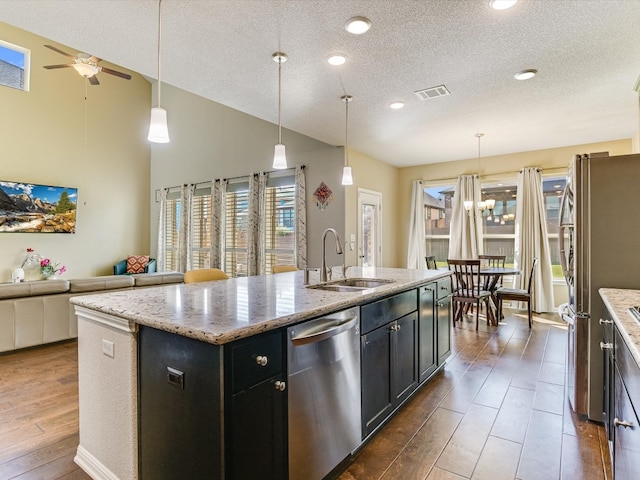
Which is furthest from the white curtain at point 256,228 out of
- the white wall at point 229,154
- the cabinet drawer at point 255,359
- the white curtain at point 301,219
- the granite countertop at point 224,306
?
the cabinet drawer at point 255,359

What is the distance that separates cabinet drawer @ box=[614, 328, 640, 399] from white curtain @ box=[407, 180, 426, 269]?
17.3ft

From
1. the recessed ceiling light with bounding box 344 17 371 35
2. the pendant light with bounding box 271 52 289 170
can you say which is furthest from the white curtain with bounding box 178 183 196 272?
the recessed ceiling light with bounding box 344 17 371 35

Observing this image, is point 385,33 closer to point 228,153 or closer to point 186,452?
point 186,452

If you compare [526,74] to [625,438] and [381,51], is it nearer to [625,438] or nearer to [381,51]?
[381,51]

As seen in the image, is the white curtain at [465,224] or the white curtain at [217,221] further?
the white curtain at [217,221]

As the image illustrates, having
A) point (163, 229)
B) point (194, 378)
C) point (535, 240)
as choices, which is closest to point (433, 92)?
point (194, 378)

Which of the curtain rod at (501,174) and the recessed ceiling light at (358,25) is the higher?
the recessed ceiling light at (358,25)

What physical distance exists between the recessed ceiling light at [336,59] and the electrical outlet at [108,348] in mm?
2453

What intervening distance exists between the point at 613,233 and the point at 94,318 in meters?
3.12

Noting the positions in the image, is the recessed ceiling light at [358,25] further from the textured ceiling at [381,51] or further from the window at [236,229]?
the window at [236,229]

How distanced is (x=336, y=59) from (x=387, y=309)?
1.97 metres

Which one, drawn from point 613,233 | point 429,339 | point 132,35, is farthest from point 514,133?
point 132,35

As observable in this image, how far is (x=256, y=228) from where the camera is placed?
6488 millimetres

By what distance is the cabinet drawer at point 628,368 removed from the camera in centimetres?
110
